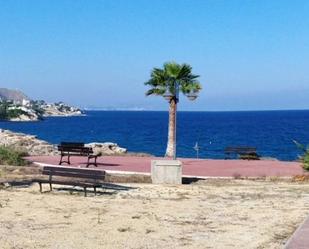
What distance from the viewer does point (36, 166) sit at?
22062mm

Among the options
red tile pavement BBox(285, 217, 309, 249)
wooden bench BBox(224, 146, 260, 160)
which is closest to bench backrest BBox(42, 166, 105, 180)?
red tile pavement BBox(285, 217, 309, 249)

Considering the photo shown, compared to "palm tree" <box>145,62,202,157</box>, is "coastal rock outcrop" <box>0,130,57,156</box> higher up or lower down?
lower down

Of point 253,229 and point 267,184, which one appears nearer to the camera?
point 253,229

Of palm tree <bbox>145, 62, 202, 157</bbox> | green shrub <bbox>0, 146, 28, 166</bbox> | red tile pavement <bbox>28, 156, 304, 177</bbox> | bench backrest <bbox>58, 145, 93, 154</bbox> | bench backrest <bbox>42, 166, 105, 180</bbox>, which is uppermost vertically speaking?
palm tree <bbox>145, 62, 202, 157</bbox>

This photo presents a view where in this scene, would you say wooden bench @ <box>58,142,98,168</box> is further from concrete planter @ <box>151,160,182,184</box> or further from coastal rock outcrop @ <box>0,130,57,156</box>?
coastal rock outcrop @ <box>0,130,57,156</box>

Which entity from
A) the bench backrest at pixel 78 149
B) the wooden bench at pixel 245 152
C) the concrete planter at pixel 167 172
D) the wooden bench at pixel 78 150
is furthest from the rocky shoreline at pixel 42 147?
the concrete planter at pixel 167 172

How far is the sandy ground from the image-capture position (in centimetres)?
939

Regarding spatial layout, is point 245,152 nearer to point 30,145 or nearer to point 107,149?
point 107,149

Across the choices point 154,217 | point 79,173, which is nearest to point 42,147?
point 79,173

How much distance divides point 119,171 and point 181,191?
5132 millimetres

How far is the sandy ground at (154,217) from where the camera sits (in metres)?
9.39

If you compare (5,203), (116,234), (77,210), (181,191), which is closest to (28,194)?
(5,203)

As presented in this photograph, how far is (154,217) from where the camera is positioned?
38.2 feet

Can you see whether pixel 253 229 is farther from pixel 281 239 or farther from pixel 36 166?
pixel 36 166
